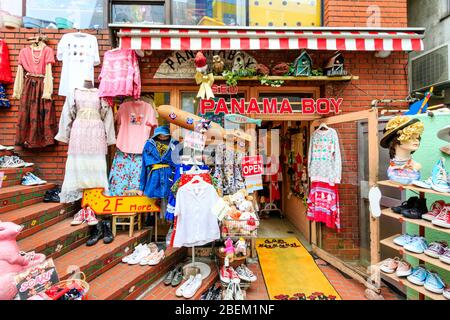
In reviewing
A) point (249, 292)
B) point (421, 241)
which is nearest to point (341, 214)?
point (421, 241)

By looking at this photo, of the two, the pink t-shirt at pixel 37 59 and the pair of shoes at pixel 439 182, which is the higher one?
the pink t-shirt at pixel 37 59

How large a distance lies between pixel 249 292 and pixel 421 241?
1.98 metres

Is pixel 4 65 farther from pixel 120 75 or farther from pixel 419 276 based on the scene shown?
pixel 419 276

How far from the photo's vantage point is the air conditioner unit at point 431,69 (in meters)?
4.43

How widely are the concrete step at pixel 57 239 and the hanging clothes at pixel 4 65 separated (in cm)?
246

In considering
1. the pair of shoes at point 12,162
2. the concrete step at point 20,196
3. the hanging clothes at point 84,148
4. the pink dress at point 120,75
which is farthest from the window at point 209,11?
the concrete step at point 20,196

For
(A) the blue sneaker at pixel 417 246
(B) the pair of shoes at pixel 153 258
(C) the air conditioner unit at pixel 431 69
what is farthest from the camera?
(C) the air conditioner unit at pixel 431 69

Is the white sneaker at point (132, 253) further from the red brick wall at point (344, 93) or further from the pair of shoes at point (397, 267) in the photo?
the pair of shoes at point (397, 267)

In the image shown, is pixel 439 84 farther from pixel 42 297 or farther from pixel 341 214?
pixel 42 297

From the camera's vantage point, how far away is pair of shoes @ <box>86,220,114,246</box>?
3.10 meters

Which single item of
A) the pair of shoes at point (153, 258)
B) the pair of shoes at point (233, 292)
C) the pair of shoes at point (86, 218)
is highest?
the pair of shoes at point (86, 218)

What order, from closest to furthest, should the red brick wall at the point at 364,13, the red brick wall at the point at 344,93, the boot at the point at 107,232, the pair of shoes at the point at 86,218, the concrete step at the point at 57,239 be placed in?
the concrete step at the point at 57,239 < the boot at the point at 107,232 < the pair of shoes at the point at 86,218 < the red brick wall at the point at 344,93 < the red brick wall at the point at 364,13

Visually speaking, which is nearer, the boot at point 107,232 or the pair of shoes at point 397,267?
the pair of shoes at point 397,267

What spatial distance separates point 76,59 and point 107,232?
2.68 meters
